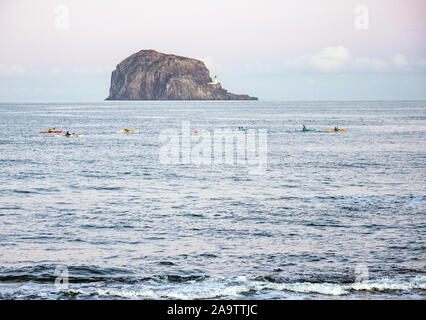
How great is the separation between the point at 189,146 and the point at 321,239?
5245 centimetres

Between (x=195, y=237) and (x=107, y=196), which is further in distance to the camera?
(x=107, y=196)

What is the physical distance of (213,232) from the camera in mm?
25078

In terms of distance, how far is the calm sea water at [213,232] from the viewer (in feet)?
58.7

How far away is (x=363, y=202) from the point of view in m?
32.2

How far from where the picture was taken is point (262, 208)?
30.8 meters

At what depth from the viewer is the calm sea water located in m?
17.9

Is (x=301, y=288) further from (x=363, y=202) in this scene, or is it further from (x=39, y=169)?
(x=39, y=169)

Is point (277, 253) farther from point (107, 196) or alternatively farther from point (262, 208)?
point (107, 196)

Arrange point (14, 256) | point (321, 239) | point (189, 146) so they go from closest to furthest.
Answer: point (14, 256) < point (321, 239) < point (189, 146)

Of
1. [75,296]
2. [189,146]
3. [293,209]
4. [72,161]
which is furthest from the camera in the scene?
[189,146]

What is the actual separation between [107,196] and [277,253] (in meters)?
16.9
